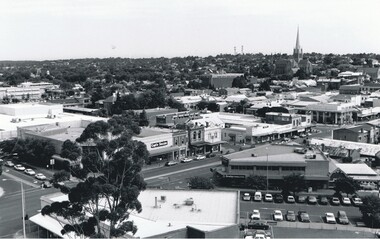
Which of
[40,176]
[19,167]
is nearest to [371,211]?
[40,176]

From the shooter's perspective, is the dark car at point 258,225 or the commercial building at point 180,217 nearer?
the commercial building at point 180,217

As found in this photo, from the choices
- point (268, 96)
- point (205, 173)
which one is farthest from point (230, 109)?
point (205, 173)

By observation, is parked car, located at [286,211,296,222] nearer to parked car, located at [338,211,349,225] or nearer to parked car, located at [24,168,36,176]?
parked car, located at [338,211,349,225]

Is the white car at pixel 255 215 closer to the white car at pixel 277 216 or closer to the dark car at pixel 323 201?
the white car at pixel 277 216

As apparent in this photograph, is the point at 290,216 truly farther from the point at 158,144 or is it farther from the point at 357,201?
the point at 158,144

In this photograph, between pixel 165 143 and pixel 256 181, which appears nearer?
pixel 256 181

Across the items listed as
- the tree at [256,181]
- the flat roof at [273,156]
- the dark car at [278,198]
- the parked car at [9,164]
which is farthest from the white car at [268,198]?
the parked car at [9,164]

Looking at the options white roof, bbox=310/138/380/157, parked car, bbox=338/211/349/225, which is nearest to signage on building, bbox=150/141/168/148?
white roof, bbox=310/138/380/157
